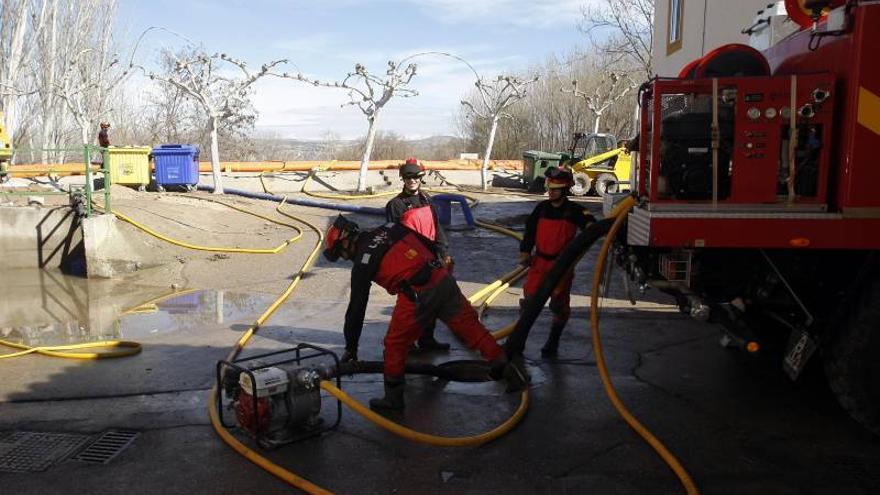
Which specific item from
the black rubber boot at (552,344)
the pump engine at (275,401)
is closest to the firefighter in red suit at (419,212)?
the black rubber boot at (552,344)

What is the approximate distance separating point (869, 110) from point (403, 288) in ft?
9.25

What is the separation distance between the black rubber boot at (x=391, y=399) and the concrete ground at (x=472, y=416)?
4.7 inches

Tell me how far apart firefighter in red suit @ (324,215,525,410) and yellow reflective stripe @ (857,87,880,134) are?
250cm

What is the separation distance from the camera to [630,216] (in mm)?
4195

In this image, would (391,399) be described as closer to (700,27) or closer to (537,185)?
(700,27)

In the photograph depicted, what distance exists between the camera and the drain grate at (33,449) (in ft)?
12.4

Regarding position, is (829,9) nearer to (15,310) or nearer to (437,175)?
(15,310)

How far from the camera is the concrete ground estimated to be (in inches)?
142

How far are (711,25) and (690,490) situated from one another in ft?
27.2

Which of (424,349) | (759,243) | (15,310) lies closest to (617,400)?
(759,243)

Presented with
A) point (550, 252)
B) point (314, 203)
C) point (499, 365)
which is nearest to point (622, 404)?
point (499, 365)

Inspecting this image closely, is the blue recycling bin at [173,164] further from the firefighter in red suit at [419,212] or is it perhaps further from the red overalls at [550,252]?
the red overalls at [550,252]

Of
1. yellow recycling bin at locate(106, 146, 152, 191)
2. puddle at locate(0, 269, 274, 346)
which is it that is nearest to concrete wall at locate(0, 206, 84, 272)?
puddle at locate(0, 269, 274, 346)

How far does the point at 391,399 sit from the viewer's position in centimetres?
450
